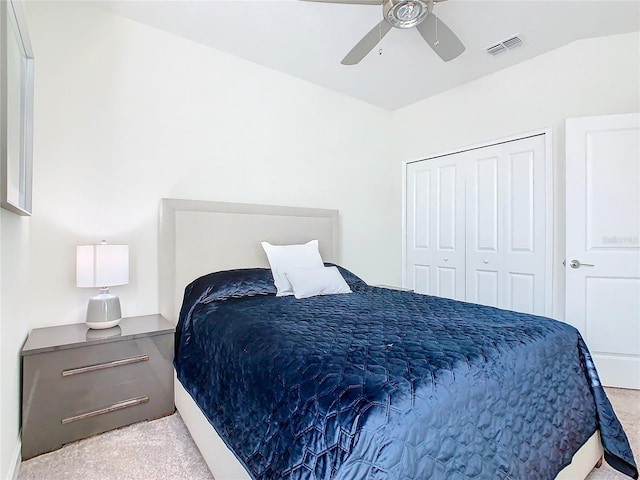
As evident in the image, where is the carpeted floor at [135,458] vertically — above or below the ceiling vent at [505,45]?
below

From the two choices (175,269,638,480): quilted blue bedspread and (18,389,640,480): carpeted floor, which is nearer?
(175,269,638,480): quilted blue bedspread

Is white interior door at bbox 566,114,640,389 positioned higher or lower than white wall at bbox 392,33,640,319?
lower

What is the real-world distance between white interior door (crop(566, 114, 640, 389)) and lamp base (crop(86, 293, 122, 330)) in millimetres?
3348

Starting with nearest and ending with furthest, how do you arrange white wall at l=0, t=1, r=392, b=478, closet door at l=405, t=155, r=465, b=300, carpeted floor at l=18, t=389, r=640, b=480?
1. carpeted floor at l=18, t=389, r=640, b=480
2. white wall at l=0, t=1, r=392, b=478
3. closet door at l=405, t=155, r=465, b=300

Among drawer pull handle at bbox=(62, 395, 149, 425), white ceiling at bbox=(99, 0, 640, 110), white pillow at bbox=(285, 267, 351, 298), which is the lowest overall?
drawer pull handle at bbox=(62, 395, 149, 425)

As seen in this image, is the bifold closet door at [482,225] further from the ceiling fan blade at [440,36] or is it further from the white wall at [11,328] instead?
the white wall at [11,328]

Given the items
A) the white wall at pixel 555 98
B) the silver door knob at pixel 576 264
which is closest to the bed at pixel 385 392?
the silver door knob at pixel 576 264

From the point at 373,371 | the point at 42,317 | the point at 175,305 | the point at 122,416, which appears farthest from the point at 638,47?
the point at 42,317

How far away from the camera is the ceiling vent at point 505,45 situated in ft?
8.83

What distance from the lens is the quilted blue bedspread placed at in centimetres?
89

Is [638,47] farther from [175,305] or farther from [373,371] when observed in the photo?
[175,305]

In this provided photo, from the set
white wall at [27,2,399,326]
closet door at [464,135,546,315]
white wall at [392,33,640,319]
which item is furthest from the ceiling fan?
closet door at [464,135,546,315]

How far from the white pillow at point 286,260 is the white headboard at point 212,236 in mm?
166

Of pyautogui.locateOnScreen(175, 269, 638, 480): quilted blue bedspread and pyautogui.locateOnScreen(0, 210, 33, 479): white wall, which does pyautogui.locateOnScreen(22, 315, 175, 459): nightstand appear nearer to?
pyautogui.locateOnScreen(0, 210, 33, 479): white wall
